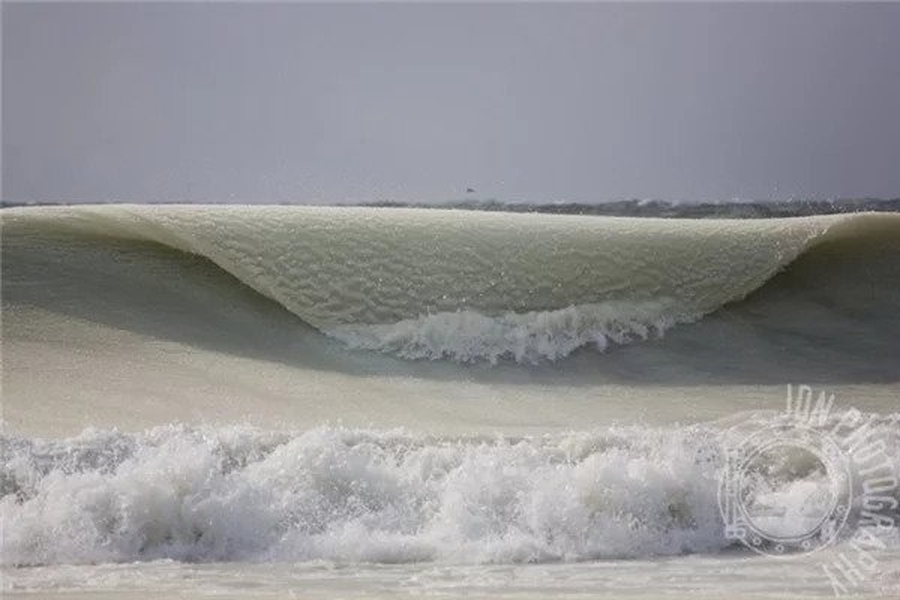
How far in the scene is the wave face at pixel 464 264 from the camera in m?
4.19

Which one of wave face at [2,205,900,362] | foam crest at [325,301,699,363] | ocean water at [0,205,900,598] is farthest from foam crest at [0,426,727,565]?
wave face at [2,205,900,362]

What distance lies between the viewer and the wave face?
4.19 metres

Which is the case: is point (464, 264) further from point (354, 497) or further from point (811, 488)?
point (811, 488)

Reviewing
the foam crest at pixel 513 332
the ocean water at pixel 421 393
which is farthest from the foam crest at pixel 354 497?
the foam crest at pixel 513 332

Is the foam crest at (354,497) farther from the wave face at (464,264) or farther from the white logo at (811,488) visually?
the wave face at (464,264)

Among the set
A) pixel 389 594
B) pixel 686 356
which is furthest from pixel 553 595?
pixel 686 356

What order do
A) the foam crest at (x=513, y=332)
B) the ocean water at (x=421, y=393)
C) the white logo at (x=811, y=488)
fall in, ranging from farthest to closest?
the foam crest at (x=513, y=332) < the white logo at (x=811, y=488) < the ocean water at (x=421, y=393)

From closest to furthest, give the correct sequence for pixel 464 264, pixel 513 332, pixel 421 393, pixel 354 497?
pixel 354 497 → pixel 421 393 → pixel 513 332 → pixel 464 264

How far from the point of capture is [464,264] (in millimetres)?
4348

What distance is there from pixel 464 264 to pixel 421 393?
2.25ft

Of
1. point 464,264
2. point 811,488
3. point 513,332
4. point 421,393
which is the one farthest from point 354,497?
point 464,264

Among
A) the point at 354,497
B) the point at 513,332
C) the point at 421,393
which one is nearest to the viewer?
the point at 354,497

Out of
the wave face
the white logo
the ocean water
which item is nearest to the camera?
the ocean water

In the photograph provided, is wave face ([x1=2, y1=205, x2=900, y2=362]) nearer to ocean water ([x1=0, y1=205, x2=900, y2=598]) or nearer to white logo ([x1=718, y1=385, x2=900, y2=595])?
ocean water ([x1=0, y1=205, x2=900, y2=598])
